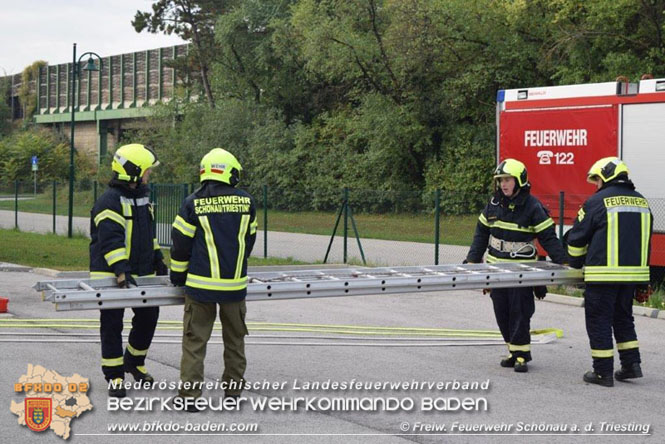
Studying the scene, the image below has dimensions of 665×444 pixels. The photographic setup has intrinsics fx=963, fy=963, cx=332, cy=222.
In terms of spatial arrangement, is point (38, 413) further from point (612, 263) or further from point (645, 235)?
point (645, 235)

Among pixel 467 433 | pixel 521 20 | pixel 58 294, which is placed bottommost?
pixel 467 433

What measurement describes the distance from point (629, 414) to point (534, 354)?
2.34 m

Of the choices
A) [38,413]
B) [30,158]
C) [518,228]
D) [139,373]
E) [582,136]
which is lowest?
[38,413]

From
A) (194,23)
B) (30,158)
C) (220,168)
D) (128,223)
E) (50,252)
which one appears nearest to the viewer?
(220,168)

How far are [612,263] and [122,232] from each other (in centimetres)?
413

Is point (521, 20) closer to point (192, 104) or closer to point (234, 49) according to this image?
point (234, 49)

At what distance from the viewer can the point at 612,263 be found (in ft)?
27.2

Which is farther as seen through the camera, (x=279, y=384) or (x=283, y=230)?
(x=283, y=230)

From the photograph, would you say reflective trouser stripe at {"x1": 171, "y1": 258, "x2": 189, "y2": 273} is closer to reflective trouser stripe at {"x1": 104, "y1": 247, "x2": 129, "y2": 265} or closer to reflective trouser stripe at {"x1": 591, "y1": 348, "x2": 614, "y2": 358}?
reflective trouser stripe at {"x1": 104, "y1": 247, "x2": 129, "y2": 265}

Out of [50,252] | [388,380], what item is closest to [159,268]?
[388,380]

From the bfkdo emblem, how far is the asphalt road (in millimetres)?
111

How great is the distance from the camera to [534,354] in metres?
9.61

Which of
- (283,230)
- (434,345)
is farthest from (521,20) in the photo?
(434,345)

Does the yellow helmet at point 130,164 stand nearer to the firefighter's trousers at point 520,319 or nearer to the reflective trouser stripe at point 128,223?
the reflective trouser stripe at point 128,223
